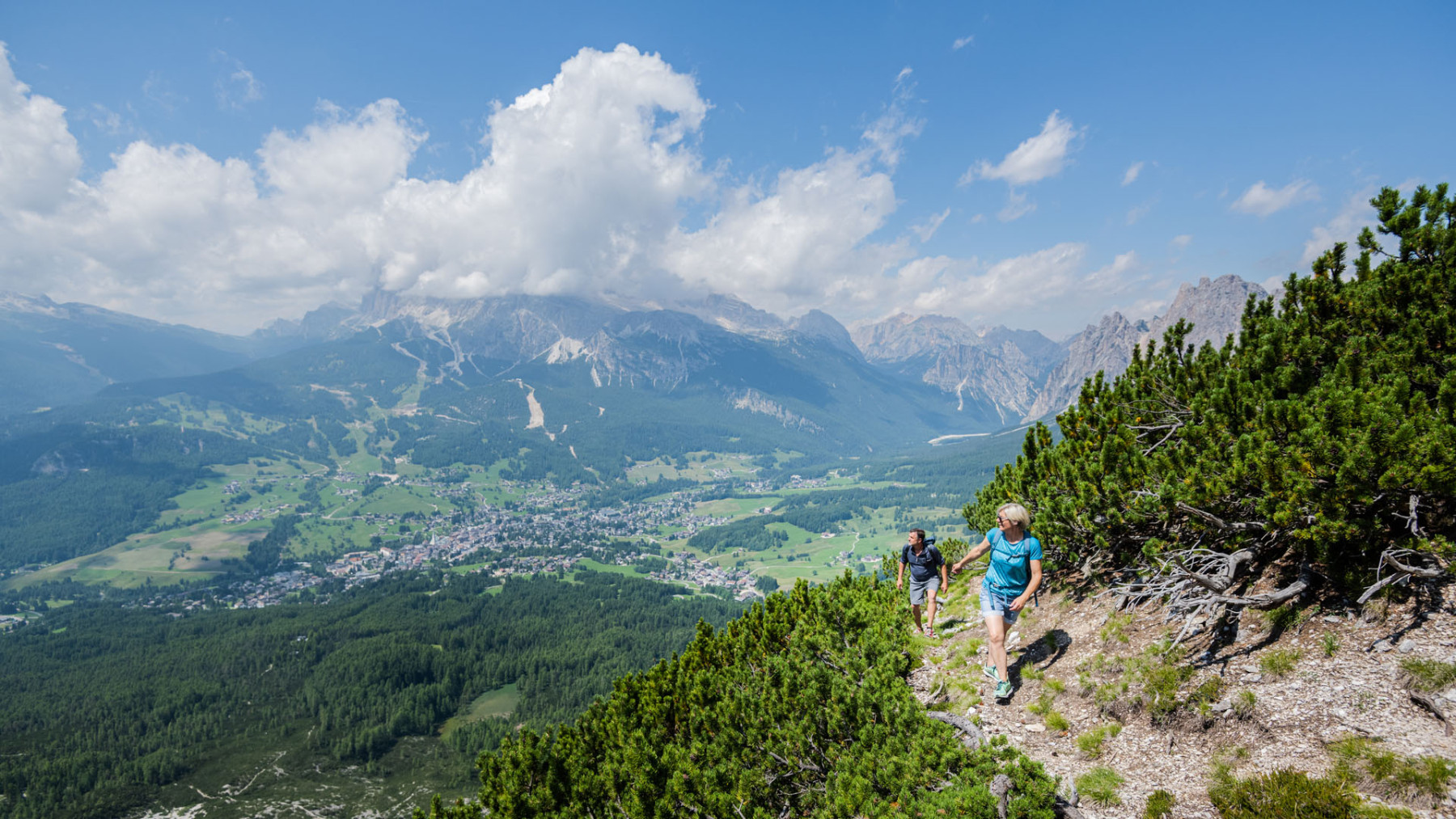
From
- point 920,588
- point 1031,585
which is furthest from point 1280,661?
point 920,588

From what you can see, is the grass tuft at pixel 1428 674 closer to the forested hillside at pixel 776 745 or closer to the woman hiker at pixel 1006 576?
the woman hiker at pixel 1006 576

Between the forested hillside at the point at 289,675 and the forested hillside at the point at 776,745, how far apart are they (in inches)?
3395

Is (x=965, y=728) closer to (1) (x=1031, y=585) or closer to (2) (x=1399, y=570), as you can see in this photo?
(1) (x=1031, y=585)

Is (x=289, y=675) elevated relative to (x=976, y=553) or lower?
lower

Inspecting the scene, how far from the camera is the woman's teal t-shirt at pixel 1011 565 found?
29.5 feet

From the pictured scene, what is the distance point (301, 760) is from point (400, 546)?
4998 inches

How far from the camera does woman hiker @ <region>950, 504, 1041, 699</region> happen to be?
895 cm

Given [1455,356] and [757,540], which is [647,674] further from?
[757,540]

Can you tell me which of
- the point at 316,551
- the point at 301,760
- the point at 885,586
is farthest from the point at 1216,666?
the point at 316,551

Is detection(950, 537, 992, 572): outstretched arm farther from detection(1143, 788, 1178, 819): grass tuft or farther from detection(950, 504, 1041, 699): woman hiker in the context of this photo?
detection(1143, 788, 1178, 819): grass tuft

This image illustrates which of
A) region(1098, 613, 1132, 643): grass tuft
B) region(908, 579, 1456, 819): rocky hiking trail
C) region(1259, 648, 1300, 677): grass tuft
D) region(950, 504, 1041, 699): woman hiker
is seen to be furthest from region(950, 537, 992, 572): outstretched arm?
region(1259, 648, 1300, 677): grass tuft

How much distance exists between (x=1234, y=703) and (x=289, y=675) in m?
147

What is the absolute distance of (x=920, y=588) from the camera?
41.3ft

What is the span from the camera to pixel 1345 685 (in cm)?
697
